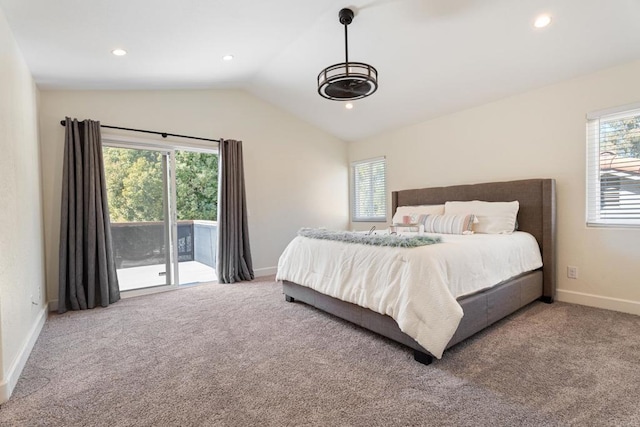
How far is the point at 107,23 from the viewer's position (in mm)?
2312

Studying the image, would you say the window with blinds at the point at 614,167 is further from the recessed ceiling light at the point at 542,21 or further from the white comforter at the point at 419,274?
the recessed ceiling light at the point at 542,21

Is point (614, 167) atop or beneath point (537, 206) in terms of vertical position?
atop

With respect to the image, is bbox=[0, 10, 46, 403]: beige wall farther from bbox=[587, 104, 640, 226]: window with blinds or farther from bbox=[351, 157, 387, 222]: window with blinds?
bbox=[587, 104, 640, 226]: window with blinds

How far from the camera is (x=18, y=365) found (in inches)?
75.4

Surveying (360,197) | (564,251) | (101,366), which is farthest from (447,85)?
(101,366)

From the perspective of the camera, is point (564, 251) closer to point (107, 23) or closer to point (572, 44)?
point (572, 44)

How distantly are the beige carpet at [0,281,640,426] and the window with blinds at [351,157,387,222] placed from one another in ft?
9.28

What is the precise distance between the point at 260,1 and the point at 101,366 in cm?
292

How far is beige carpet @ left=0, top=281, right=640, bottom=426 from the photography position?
150 cm

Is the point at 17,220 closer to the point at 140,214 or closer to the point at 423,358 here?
the point at 140,214

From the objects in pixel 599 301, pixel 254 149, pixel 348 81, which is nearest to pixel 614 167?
pixel 599 301

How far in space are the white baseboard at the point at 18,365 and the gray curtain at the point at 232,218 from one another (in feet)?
6.51

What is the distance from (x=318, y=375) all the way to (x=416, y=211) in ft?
9.20

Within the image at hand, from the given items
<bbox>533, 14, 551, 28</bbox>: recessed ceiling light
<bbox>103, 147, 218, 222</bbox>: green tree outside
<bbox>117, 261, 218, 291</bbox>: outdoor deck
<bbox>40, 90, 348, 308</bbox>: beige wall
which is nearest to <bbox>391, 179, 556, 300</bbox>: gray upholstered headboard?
<bbox>533, 14, 551, 28</bbox>: recessed ceiling light
